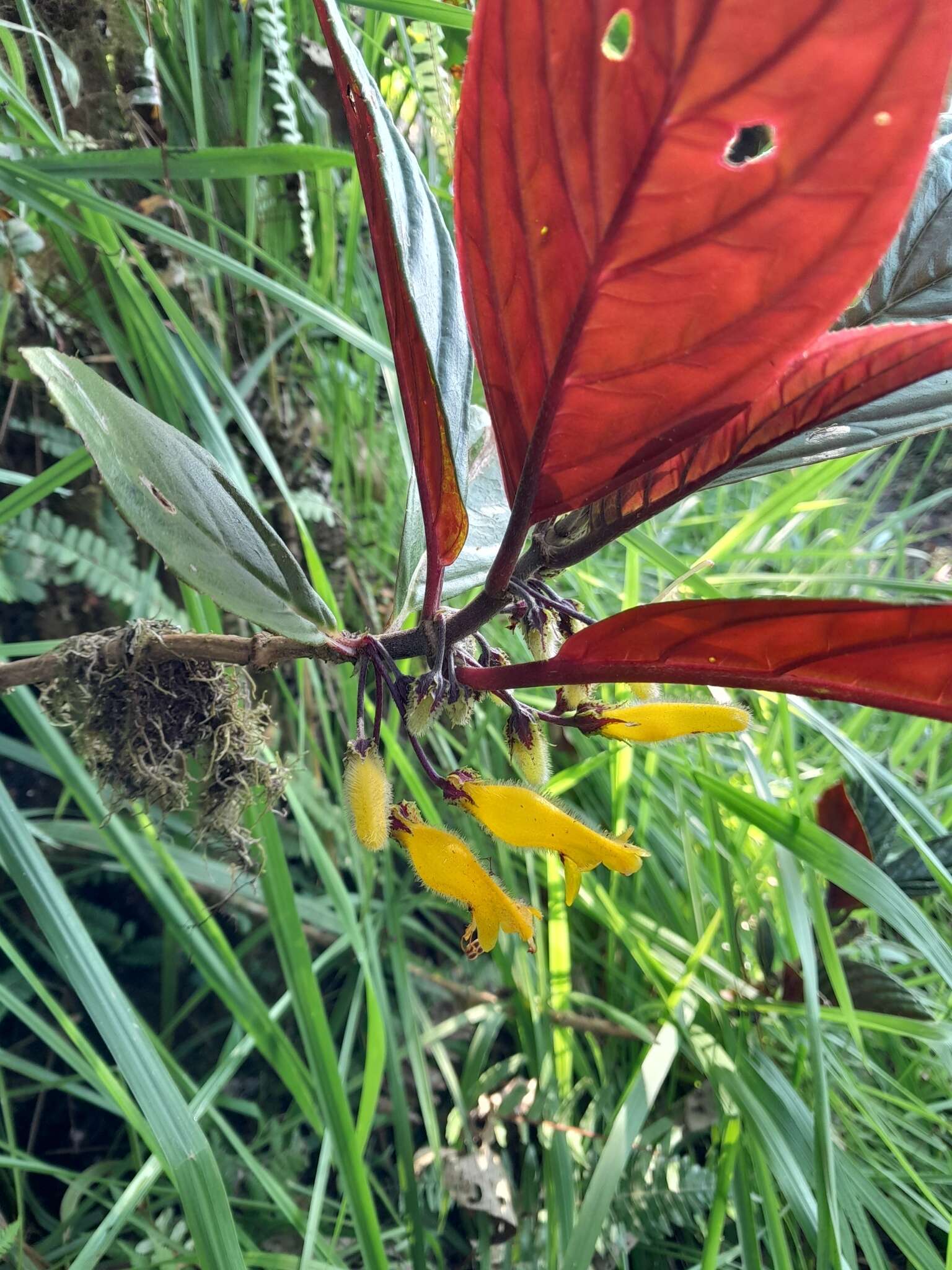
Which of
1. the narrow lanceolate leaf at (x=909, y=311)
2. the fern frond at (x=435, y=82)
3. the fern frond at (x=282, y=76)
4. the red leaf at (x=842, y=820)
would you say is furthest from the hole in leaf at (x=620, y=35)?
the red leaf at (x=842, y=820)

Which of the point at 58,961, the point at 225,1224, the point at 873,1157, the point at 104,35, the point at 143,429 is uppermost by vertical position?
the point at 104,35

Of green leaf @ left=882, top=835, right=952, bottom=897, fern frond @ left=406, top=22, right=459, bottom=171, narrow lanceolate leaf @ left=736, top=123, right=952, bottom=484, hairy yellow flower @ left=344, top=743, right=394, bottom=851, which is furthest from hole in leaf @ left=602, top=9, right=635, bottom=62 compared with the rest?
green leaf @ left=882, top=835, right=952, bottom=897

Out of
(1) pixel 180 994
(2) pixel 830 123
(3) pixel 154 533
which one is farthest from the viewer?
(1) pixel 180 994

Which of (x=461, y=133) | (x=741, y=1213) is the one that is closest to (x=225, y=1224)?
(x=741, y=1213)

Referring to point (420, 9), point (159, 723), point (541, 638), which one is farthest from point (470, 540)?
point (420, 9)

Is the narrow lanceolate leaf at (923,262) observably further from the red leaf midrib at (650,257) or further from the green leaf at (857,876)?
the green leaf at (857,876)

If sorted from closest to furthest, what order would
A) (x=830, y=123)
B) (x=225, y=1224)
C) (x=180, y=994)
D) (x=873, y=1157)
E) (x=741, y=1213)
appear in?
(x=830, y=123)
(x=225, y=1224)
(x=741, y=1213)
(x=873, y=1157)
(x=180, y=994)

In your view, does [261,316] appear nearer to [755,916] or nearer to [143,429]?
[143,429]
